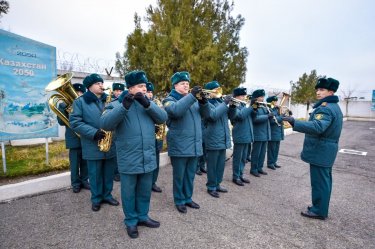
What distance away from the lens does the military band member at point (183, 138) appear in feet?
11.9

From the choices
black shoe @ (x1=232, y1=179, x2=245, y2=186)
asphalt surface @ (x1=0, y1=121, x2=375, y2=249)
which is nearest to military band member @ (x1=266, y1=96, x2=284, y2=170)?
asphalt surface @ (x1=0, y1=121, x2=375, y2=249)

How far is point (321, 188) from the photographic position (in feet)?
11.7

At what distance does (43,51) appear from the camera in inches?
203

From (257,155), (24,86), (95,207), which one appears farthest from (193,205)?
(24,86)

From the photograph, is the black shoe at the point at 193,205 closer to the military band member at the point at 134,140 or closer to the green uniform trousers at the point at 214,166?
the green uniform trousers at the point at 214,166

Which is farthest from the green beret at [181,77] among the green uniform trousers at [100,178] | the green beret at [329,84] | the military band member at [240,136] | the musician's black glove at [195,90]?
the green beret at [329,84]

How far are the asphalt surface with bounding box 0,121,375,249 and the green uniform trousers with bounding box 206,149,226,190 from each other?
293 millimetres

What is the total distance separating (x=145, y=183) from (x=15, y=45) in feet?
13.1

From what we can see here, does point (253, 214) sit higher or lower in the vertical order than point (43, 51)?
lower

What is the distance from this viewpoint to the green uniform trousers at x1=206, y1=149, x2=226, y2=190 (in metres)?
4.39

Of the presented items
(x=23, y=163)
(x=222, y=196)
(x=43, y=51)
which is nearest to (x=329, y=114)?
(x=222, y=196)

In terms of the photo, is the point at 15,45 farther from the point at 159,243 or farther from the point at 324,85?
the point at 324,85

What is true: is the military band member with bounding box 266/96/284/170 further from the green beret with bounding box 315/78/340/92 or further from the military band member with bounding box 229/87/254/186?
the green beret with bounding box 315/78/340/92

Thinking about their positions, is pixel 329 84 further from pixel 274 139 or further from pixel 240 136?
pixel 274 139
